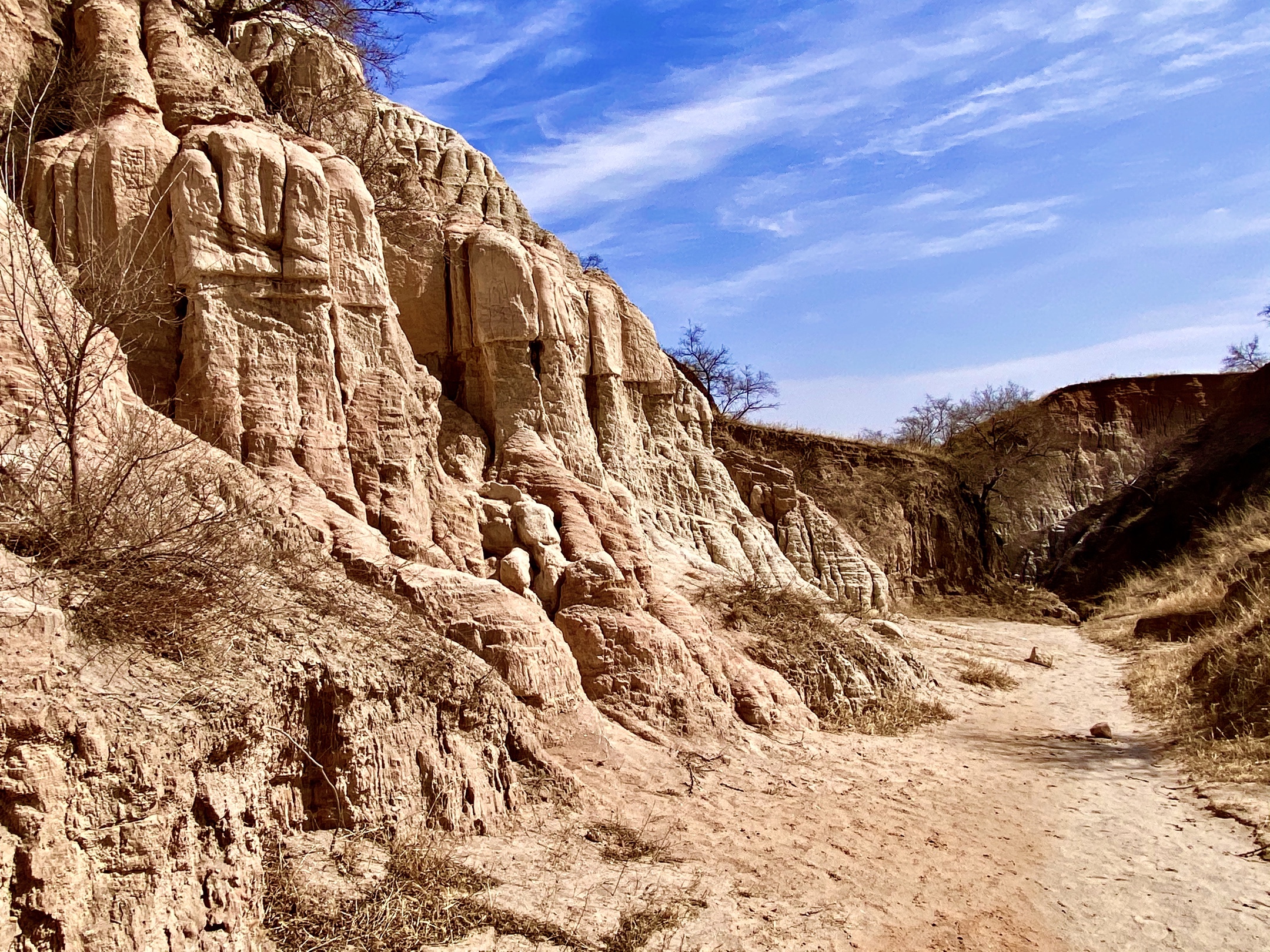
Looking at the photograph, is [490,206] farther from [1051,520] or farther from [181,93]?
[1051,520]

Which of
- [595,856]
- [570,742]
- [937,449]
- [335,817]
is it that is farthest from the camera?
[937,449]

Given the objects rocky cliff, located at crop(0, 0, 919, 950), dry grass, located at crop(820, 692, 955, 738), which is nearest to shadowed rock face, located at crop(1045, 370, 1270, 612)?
dry grass, located at crop(820, 692, 955, 738)

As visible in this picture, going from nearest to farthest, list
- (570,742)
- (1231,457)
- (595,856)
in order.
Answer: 1. (595,856)
2. (570,742)
3. (1231,457)

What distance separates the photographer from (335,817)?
5.62 metres

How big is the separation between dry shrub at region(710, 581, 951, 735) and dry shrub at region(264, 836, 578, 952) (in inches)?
249

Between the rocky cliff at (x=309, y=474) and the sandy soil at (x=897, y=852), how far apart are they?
637 millimetres

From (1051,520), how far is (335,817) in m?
34.1

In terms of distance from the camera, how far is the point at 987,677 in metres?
15.1

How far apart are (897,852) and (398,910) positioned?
4263 millimetres

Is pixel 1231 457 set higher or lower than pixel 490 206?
lower

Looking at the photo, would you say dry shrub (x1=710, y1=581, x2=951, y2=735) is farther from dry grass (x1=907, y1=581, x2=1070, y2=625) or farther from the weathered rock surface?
dry grass (x1=907, y1=581, x2=1070, y2=625)

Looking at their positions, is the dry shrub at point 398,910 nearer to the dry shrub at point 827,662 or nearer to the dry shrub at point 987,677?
the dry shrub at point 827,662

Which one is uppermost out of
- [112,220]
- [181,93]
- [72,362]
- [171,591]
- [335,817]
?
[181,93]

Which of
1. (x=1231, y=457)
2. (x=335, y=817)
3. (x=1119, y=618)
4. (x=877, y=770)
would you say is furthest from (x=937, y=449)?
(x=335, y=817)
